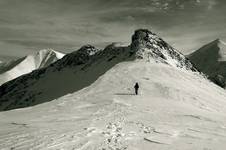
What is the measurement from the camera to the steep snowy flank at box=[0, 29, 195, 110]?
260 ft

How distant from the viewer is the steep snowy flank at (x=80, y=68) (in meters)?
79.1

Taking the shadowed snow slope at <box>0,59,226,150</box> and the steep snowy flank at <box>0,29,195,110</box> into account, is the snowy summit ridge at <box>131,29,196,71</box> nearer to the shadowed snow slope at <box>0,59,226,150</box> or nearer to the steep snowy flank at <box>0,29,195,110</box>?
the steep snowy flank at <box>0,29,195,110</box>

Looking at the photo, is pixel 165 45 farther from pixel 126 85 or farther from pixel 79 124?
pixel 79 124

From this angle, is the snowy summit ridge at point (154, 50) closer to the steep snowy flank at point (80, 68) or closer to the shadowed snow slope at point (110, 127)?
the steep snowy flank at point (80, 68)

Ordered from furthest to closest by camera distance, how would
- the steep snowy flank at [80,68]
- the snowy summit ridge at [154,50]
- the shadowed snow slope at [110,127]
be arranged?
the steep snowy flank at [80,68], the snowy summit ridge at [154,50], the shadowed snow slope at [110,127]

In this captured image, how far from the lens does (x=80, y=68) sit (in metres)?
122

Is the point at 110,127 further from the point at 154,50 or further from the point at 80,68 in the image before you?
the point at 80,68

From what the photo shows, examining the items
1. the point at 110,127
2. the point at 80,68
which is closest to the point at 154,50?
the point at 80,68

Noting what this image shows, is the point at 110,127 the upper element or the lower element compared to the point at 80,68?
lower

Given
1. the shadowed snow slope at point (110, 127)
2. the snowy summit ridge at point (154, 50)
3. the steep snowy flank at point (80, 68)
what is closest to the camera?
the shadowed snow slope at point (110, 127)

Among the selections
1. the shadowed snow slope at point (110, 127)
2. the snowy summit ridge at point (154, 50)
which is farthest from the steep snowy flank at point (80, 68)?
the shadowed snow slope at point (110, 127)

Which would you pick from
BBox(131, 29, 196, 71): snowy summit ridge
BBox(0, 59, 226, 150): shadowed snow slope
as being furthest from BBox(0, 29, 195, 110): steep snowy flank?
BBox(0, 59, 226, 150): shadowed snow slope

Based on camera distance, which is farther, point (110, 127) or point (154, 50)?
point (154, 50)

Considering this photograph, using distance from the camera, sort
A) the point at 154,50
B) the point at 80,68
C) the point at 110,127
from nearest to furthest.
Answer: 1. the point at 110,127
2. the point at 154,50
3. the point at 80,68
